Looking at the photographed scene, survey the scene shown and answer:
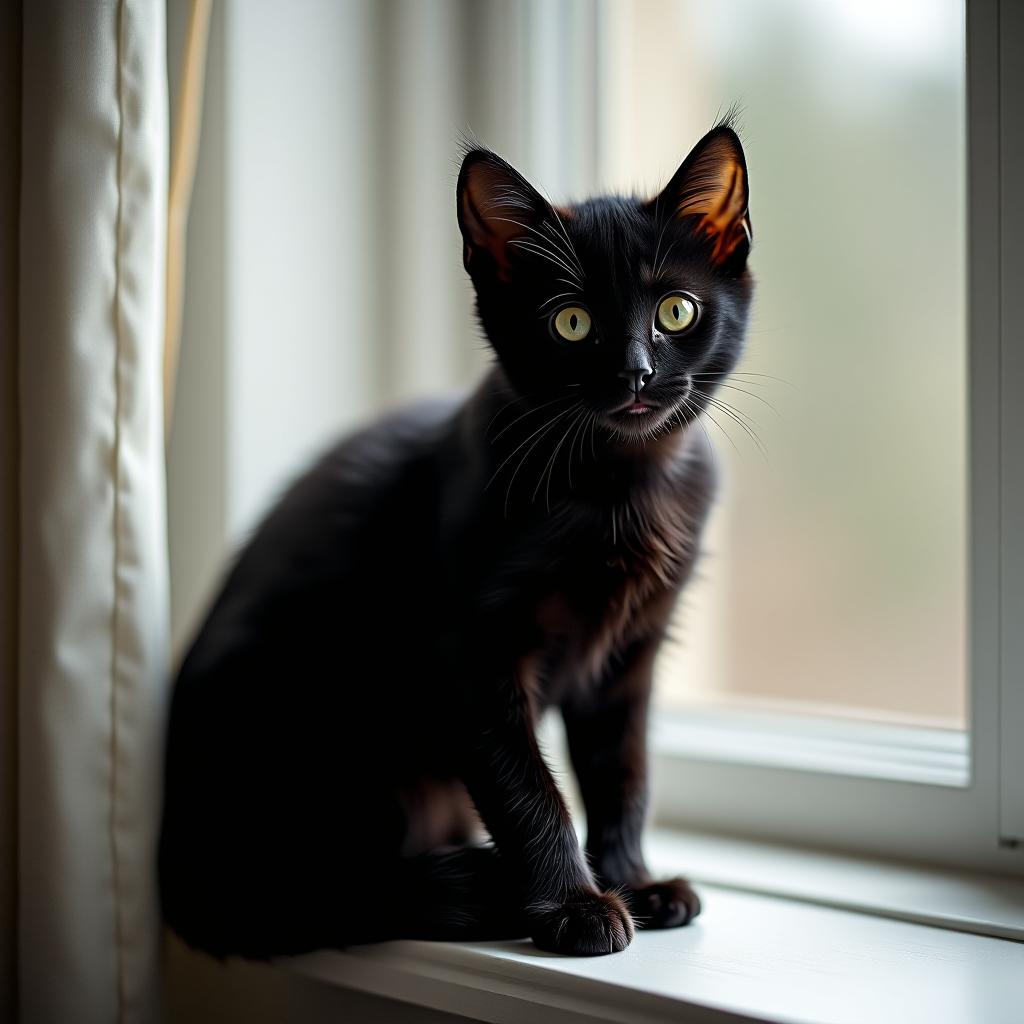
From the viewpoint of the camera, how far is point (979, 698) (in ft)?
3.52

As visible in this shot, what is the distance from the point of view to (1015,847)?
108cm

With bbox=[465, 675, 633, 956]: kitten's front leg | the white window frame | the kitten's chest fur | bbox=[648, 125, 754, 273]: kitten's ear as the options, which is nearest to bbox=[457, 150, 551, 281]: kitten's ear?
bbox=[648, 125, 754, 273]: kitten's ear

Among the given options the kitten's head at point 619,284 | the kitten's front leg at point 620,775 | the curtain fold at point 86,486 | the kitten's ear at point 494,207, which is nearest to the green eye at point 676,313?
the kitten's head at point 619,284

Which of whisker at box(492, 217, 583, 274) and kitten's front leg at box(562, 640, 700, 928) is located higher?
whisker at box(492, 217, 583, 274)

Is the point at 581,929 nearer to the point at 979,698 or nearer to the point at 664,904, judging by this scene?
the point at 664,904

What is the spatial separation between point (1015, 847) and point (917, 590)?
0.30 meters

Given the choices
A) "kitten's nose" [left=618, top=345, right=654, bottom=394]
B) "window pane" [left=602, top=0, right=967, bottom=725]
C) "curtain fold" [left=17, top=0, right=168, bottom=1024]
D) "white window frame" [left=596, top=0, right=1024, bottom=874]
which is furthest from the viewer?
"window pane" [left=602, top=0, right=967, bottom=725]

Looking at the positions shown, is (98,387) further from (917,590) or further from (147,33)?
(917,590)

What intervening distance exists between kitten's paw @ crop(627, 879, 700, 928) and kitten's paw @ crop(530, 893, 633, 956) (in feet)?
0.20

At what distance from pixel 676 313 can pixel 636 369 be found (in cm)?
8

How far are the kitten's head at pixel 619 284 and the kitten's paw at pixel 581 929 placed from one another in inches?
15.4

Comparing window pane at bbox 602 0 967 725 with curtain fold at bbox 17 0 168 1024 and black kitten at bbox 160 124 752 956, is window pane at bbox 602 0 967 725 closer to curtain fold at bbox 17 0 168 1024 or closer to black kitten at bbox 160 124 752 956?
black kitten at bbox 160 124 752 956

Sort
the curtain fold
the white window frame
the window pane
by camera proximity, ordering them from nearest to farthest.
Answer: the curtain fold < the white window frame < the window pane

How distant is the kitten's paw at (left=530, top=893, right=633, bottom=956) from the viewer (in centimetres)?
87
